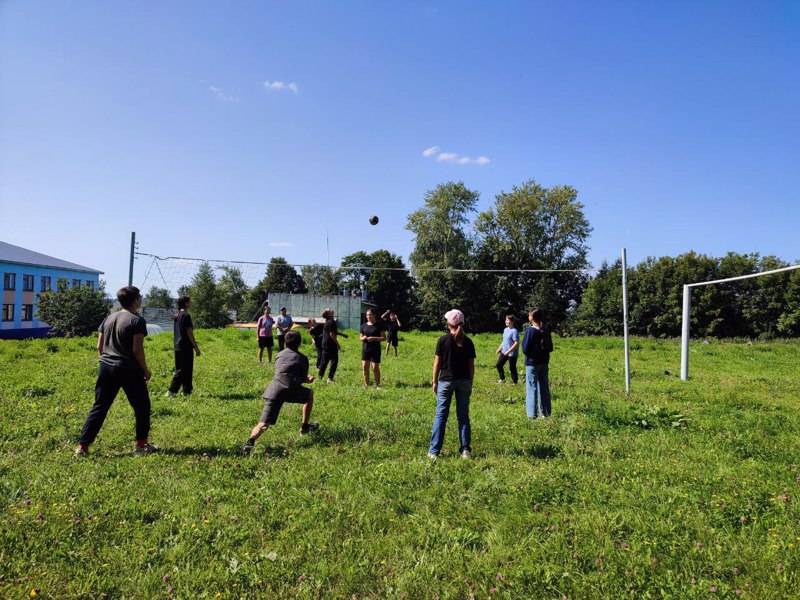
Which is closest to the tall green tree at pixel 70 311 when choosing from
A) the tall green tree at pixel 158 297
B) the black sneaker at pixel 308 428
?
the tall green tree at pixel 158 297

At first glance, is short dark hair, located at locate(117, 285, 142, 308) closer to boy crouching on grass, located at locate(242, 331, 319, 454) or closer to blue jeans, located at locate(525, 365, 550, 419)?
boy crouching on grass, located at locate(242, 331, 319, 454)

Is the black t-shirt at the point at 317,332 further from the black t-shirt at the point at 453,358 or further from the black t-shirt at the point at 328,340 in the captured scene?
the black t-shirt at the point at 453,358

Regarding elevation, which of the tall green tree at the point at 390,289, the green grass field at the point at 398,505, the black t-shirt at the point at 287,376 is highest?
the tall green tree at the point at 390,289

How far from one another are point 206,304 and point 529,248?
41561 millimetres

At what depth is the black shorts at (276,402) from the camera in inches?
242

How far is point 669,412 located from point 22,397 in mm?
11642

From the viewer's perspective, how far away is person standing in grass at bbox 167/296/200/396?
899 centimetres

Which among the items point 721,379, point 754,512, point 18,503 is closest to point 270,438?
point 18,503

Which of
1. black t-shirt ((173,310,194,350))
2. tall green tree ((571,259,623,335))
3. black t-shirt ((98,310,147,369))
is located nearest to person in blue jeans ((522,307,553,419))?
black t-shirt ((98,310,147,369))

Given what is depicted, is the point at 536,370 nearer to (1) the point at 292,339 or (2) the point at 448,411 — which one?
(2) the point at 448,411

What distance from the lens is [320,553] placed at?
3.70m

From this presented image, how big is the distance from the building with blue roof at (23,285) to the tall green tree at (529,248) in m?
48.6

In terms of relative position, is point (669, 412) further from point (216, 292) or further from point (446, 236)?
point (216, 292)

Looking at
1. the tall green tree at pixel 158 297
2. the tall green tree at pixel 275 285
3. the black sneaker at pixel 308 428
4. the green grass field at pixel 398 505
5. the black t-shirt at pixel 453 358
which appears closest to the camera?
the green grass field at pixel 398 505
